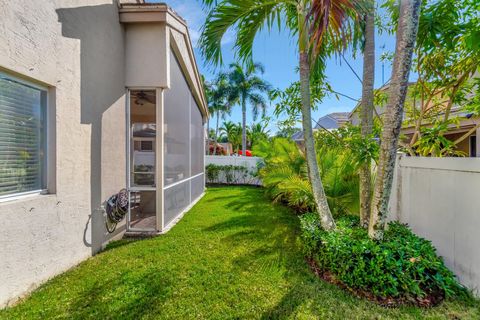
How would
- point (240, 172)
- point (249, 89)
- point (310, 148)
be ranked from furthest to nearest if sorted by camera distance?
point (249, 89) < point (240, 172) < point (310, 148)

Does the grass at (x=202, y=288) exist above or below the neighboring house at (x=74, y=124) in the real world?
below

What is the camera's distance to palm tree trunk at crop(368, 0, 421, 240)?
3.01 m

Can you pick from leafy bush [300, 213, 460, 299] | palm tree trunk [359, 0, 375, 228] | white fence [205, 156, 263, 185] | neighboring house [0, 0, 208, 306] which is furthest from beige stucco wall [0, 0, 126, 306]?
white fence [205, 156, 263, 185]

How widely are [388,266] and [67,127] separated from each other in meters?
5.12

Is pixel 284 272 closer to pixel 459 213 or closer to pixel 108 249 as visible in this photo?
pixel 459 213

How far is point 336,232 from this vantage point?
12.3 ft

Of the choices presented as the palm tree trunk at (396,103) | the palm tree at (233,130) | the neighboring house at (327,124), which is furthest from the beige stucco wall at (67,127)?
the palm tree at (233,130)

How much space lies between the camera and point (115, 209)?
Result: 15.6 ft

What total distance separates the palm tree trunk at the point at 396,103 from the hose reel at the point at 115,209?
4.83 m

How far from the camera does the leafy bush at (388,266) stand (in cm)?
289

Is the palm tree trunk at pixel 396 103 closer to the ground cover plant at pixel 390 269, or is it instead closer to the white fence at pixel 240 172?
the ground cover plant at pixel 390 269

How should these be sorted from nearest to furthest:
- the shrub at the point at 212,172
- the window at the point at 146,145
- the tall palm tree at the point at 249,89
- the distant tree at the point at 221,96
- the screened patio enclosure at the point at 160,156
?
the screened patio enclosure at the point at 160,156 → the window at the point at 146,145 → the shrub at the point at 212,172 → the tall palm tree at the point at 249,89 → the distant tree at the point at 221,96

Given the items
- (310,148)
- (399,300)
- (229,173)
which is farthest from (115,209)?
(229,173)

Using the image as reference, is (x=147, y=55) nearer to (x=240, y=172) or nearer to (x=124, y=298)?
(x=124, y=298)
